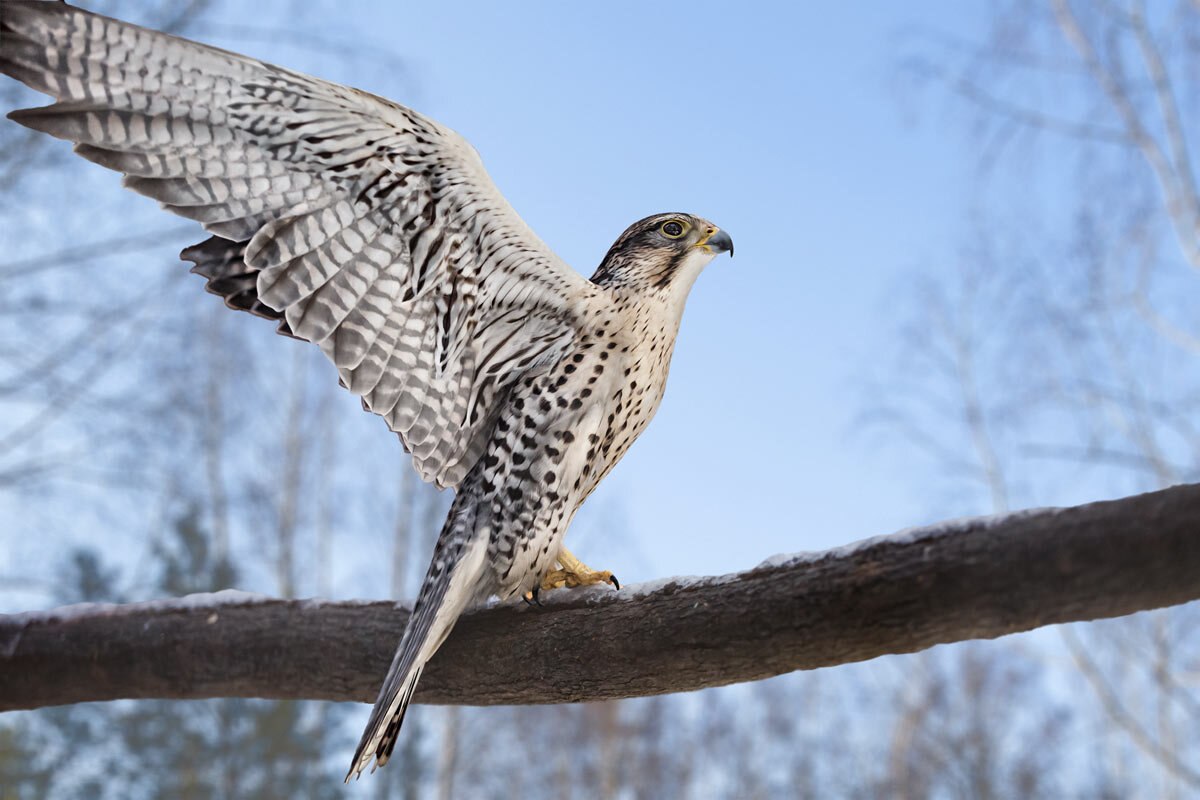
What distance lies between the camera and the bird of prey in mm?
2506

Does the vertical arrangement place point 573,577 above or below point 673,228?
below

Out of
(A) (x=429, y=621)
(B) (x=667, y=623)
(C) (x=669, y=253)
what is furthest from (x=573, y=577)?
(C) (x=669, y=253)

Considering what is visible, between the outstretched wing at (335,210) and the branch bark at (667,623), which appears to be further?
the outstretched wing at (335,210)

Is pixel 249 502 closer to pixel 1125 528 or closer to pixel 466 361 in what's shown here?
pixel 466 361

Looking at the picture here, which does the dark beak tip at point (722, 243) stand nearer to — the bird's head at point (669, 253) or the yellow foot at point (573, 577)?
the bird's head at point (669, 253)

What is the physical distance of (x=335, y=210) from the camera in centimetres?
270

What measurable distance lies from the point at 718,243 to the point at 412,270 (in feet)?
2.66

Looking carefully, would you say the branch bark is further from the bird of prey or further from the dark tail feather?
the dark tail feather

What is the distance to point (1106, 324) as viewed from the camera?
7.62m

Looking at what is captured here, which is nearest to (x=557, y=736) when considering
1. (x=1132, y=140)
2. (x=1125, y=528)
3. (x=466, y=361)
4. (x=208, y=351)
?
(x=208, y=351)

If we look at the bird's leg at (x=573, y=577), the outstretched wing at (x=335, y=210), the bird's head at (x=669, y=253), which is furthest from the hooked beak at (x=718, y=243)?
the bird's leg at (x=573, y=577)

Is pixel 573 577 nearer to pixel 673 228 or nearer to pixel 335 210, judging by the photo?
pixel 673 228

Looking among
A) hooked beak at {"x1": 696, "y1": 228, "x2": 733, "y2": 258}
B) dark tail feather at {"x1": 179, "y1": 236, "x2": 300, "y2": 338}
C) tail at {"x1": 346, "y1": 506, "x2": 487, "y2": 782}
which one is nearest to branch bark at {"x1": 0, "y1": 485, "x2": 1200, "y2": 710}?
tail at {"x1": 346, "y1": 506, "x2": 487, "y2": 782}

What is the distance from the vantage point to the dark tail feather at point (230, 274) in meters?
2.78
